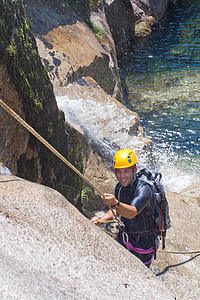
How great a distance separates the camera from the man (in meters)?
4.61

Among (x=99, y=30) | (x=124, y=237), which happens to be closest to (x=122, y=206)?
(x=124, y=237)

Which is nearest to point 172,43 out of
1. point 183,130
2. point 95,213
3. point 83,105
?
point 183,130

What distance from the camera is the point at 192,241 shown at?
23.4 ft

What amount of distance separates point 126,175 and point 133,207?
0.59 meters

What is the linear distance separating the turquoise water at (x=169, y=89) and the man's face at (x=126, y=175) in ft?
27.2

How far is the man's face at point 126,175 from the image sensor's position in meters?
4.96

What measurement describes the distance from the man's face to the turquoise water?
8.30 metres

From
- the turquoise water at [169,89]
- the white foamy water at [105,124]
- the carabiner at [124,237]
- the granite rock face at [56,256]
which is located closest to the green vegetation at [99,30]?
the turquoise water at [169,89]

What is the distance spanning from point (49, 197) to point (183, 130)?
1207cm

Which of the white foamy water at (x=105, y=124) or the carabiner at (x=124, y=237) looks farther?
the white foamy water at (x=105, y=124)

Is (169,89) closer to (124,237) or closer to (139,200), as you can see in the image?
(124,237)

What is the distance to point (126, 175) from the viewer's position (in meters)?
4.96

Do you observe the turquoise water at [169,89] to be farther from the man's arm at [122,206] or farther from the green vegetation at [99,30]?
the man's arm at [122,206]

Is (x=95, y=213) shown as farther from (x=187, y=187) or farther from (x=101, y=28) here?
(x=101, y=28)
